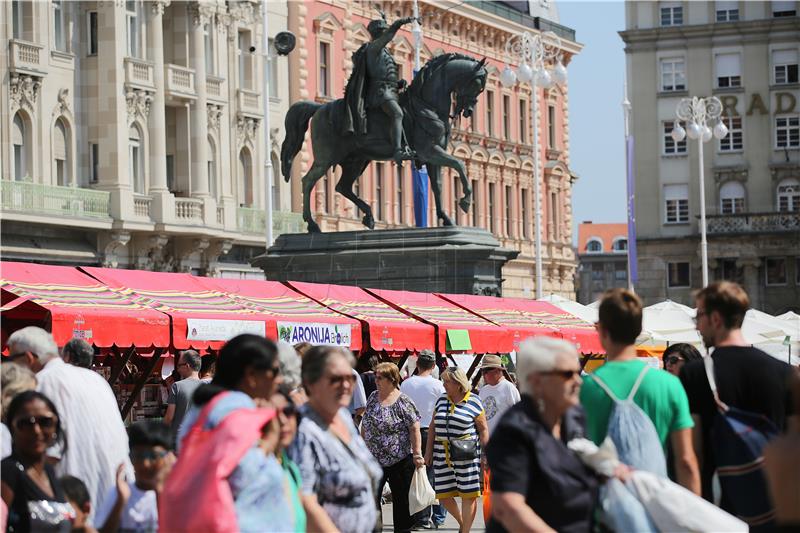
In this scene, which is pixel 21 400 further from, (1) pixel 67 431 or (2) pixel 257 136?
(2) pixel 257 136

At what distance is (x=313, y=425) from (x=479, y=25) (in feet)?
209

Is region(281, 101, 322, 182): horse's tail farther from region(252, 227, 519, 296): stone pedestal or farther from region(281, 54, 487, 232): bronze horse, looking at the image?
region(252, 227, 519, 296): stone pedestal

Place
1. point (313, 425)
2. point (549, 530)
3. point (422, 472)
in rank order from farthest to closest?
point (422, 472)
point (313, 425)
point (549, 530)

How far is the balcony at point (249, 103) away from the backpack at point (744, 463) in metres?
45.4

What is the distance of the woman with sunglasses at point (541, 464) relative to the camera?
6.67 m

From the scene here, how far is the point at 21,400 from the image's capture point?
7988 millimetres

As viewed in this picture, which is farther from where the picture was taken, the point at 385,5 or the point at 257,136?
the point at 385,5

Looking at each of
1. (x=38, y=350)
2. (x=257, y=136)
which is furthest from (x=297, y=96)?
(x=38, y=350)

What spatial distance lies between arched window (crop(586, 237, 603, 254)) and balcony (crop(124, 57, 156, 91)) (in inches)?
4348

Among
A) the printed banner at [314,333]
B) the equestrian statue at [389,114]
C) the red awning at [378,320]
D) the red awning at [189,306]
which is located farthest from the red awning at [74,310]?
the equestrian statue at [389,114]

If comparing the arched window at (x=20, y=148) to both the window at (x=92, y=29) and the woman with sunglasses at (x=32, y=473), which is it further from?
the woman with sunglasses at (x=32, y=473)

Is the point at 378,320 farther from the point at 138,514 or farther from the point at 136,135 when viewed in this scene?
the point at 136,135

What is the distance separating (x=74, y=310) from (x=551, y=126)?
201 feet

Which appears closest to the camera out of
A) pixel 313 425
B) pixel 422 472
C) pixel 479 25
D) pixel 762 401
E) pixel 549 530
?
pixel 549 530
